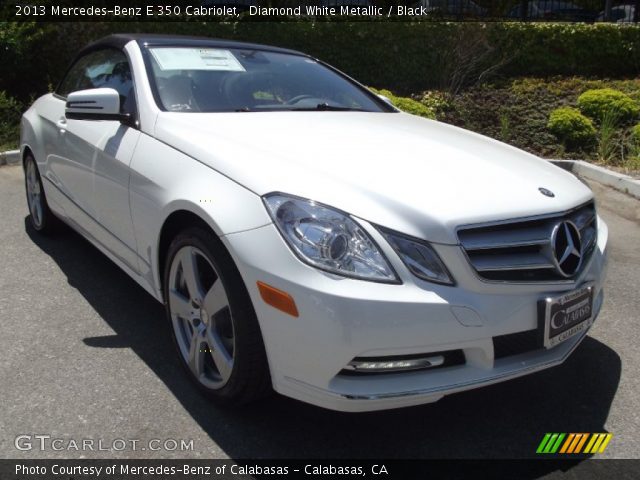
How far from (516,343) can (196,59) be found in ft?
7.73

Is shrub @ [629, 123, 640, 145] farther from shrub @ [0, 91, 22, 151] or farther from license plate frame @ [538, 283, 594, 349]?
shrub @ [0, 91, 22, 151]

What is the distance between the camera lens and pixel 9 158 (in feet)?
25.7

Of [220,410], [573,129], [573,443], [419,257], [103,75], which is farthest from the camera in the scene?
[573,129]

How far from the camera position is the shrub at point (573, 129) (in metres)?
8.20

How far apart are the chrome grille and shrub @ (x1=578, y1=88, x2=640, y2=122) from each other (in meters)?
6.89

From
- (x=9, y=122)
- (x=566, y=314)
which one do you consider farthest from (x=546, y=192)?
(x=9, y=122)

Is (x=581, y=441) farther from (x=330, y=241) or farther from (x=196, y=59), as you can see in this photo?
(x=196, y=59)

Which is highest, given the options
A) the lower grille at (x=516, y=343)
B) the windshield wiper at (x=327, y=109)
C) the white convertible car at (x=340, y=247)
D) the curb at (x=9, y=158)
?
the windshield wiper at (x=327, y=109)

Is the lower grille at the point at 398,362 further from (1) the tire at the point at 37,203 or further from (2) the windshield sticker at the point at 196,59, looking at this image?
(1) the tire at the point at 37,203

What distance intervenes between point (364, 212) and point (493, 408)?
1.14 meters

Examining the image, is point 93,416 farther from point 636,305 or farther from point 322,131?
point 636,305

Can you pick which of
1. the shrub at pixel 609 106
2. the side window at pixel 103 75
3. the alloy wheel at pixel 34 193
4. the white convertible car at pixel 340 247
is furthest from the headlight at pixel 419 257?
the shrub at pixel 609 106

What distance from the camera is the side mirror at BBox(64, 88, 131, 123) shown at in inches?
130

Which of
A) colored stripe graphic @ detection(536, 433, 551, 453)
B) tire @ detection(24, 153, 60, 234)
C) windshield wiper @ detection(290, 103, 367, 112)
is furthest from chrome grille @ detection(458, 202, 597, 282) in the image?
tire @ detection(24, 153, 60, 234)
